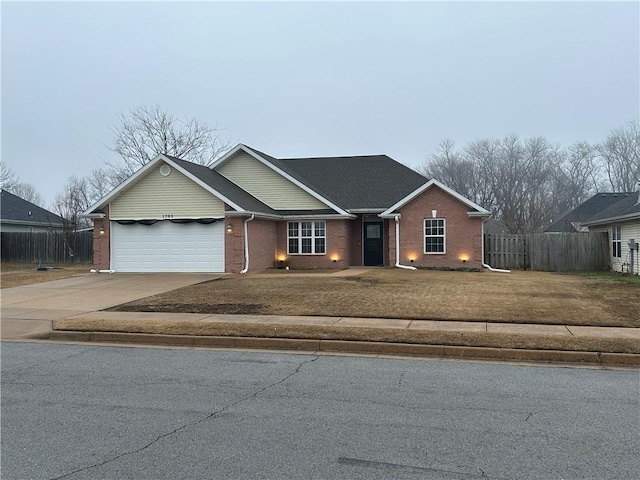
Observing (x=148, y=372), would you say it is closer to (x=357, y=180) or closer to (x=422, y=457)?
(x=422, y=457)

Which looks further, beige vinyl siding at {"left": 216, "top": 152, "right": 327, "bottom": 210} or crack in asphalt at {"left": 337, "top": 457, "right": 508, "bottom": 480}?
beige vinyl siding at {"left": 216, "top": 152, "right": 327, "bottom": 210}

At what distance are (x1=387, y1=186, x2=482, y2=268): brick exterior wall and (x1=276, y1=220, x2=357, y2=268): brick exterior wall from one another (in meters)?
2.33

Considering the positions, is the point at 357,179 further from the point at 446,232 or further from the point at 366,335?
the point at 366,335

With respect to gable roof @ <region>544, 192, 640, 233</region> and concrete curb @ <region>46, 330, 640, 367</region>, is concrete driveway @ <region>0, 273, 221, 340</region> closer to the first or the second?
concrete curb @ <region>46, 330, 640, 367</region>

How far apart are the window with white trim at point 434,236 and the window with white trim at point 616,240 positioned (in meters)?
8.03

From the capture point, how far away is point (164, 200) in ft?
74.7

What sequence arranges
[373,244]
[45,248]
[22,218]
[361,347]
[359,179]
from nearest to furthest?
[361,347], [373,244], [359,179], [45,248], [22,218]

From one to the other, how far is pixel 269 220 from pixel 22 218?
23521mm

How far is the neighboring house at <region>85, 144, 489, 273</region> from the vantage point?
22500mm

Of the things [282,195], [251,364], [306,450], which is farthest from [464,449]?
[282,195]

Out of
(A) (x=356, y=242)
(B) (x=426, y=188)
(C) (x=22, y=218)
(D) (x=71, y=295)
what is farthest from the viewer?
(C) (x=22, y=218)

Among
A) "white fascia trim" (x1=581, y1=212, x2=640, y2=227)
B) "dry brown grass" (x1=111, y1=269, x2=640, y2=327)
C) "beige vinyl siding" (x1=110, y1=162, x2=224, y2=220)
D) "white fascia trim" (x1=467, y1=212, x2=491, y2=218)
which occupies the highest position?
"beige vinyl siding" (x1=110, y1=162, x2=224, y2=220)

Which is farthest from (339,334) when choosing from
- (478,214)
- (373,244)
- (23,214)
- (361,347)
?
(23,214)

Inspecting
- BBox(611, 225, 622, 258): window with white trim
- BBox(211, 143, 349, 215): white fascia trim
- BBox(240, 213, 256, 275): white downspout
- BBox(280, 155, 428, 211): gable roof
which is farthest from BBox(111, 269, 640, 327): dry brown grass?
BBox(280, 155, 428, 211): gable roof
